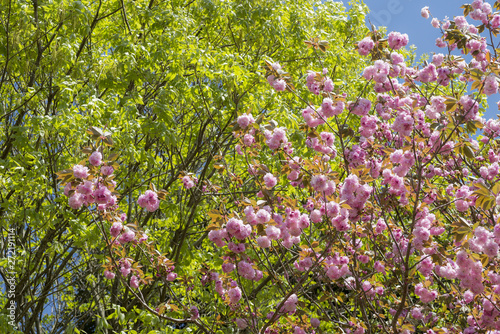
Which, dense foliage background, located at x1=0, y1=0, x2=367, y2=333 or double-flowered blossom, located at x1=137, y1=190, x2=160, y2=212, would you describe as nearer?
double-flowered blossom, located at x1=137, y1=190, x2=160, y2=212

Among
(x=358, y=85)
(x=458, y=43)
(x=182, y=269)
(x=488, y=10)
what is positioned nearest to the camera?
(x=458, y=43)

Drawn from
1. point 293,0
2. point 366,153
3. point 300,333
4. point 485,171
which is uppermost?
point 293,0

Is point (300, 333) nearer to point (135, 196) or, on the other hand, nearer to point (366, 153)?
point (366, 153)

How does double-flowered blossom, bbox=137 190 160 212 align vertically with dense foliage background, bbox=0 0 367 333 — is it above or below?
below

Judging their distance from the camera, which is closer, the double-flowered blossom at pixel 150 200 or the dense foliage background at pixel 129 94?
the double-flowered blossom at pixel 150 200

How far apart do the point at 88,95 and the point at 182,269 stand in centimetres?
258

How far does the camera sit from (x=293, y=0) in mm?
7984

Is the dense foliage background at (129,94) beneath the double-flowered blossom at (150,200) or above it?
above

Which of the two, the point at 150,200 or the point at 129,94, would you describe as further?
the point at 129,94

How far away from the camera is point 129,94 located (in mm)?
6387

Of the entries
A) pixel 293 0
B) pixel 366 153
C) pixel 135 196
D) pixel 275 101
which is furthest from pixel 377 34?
pixel 135 196

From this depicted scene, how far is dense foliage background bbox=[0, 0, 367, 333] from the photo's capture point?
17.1 ft

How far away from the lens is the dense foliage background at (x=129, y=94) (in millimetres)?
5203

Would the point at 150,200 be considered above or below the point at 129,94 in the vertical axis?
below
